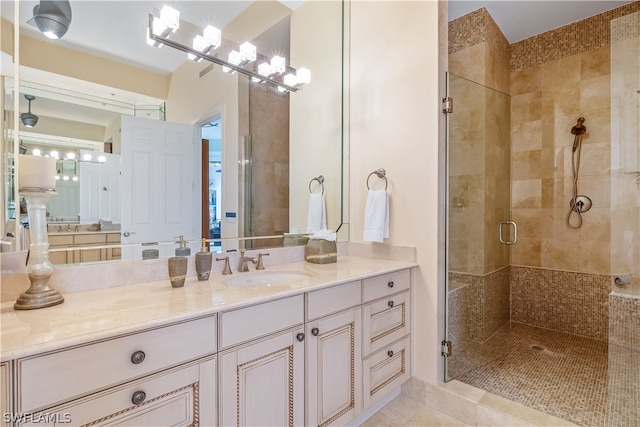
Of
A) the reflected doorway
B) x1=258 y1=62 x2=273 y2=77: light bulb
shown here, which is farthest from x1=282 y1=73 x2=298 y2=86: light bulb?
the reflected doorway

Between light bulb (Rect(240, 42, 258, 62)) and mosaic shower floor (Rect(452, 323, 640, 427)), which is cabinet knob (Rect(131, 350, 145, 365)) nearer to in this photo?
light bulb (Rect(240, 42, 258, 62))

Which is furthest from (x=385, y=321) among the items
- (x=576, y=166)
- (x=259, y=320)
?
(x=576, y=166)

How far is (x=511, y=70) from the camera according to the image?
3205 mm

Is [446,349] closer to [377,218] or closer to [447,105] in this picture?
[377,218]

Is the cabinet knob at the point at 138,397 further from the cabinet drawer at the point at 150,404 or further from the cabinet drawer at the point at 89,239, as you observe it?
the cabinet drawer at the point at 89,239

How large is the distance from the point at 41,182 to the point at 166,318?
0.65 meters

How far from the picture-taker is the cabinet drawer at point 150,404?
85 centimetres

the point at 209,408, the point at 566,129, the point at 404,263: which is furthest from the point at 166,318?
the point at 566,129

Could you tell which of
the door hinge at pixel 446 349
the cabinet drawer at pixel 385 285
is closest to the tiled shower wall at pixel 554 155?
the door hinge at pixel 446 349

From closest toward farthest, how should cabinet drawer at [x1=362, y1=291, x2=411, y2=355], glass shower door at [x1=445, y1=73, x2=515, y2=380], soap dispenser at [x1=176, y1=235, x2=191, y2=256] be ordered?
soap dispenser at [x1=176, y1=235, x2=191, y2=256], cabinet drawer at [x1=362, y1=291, x2=411, y2=355], glass shower door at [x1=445, y1=73, x2=515, y2=380]

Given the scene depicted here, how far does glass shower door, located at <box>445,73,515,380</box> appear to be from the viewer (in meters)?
2.03

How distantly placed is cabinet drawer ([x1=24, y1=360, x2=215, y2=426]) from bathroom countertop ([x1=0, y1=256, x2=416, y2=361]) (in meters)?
0.17

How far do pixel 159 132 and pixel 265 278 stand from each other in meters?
0.89

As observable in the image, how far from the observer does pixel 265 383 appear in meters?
1.22
